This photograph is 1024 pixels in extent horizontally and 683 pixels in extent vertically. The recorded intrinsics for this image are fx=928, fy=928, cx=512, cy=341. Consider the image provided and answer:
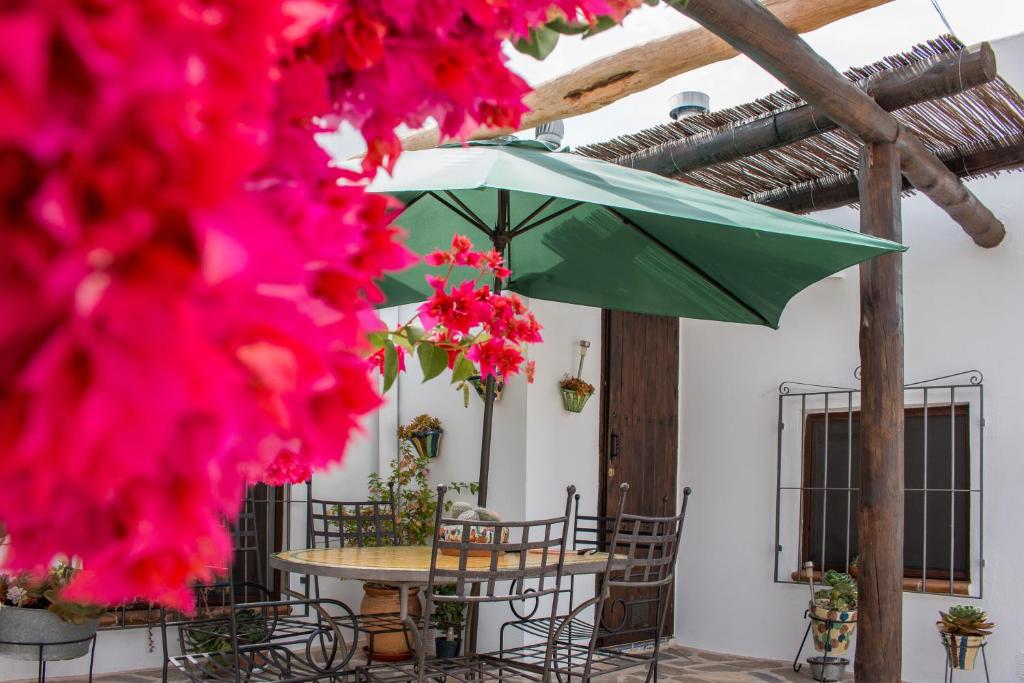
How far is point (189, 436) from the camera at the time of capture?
30 cm

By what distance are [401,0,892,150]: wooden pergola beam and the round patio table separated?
1.63 metres

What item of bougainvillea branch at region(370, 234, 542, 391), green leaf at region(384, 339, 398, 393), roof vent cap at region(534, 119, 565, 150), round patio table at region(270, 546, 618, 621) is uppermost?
roof vent cap at region(534, 119, 565, 150)

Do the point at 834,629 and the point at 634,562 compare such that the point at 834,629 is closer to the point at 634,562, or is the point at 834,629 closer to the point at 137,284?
the point at 634,562

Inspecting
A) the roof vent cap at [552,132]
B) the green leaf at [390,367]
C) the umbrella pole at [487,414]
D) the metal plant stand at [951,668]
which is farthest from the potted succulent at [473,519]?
the roof vent cap at [552,132]

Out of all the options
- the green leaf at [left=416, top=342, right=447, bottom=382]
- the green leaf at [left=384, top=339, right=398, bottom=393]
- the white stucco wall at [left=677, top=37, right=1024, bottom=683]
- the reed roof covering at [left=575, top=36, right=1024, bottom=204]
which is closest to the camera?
the green leaf at [left=384, top=339, right=398, bottom=393]

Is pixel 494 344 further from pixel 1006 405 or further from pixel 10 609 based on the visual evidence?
pixel 1006 405

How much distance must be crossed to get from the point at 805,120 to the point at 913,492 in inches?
92.0

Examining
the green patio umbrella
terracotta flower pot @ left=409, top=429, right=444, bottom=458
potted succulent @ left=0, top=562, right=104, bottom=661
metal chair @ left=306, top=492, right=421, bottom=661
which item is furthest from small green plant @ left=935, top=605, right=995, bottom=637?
potted succulent @ left=0, top=562, right=104, bottom=661

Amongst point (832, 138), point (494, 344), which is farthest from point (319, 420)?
point (832, 138)

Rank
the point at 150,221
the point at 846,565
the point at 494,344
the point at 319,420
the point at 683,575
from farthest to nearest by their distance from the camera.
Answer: the point at 683,575, the point at 846,565, the point at 494,344, the point at 319,420, the point at 150,221

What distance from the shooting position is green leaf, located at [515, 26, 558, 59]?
2.94 ft

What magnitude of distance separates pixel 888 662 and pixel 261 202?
3.84 m

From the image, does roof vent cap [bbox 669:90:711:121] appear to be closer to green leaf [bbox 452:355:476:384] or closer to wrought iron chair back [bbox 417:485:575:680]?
wrought iron chair back [bbox 417:485:575:680]

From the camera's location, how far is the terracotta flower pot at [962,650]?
4.81 m
